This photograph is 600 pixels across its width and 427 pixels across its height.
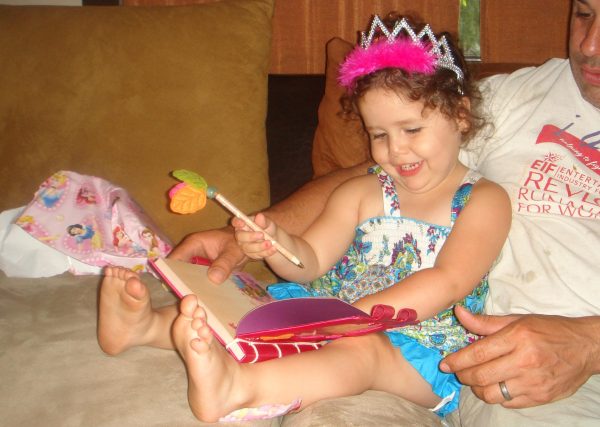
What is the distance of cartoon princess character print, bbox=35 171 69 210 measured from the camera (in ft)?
4.74

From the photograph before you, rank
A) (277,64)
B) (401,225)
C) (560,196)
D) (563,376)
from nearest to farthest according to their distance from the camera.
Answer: (563,376), (560,196), (401,225), (277,64)

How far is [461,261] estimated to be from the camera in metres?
1.15

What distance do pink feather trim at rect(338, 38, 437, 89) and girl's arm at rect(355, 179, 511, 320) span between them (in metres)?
0.27

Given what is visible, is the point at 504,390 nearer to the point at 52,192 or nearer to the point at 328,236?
the point at 328,236

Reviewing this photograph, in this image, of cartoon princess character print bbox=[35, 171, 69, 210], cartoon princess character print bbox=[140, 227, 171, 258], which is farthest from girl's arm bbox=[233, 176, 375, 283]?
cartoon princess character print bbox=[35, 171, 69, 210]

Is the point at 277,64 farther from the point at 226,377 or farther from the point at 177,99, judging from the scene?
the point at 226,377

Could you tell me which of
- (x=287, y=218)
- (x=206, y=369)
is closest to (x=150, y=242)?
(x=287, y=218)

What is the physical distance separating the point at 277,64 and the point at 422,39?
0.73 m

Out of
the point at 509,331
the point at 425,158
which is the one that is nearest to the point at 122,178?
the point at 425,158

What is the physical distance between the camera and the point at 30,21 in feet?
5.06

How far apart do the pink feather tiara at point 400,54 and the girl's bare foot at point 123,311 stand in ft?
2.00

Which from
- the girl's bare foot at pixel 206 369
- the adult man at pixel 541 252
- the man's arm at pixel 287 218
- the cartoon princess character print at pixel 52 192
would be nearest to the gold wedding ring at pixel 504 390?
the adult man at pixel 541 252

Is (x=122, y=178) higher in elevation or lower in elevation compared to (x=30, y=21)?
lower

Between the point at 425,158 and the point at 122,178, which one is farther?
the point at 122,178
